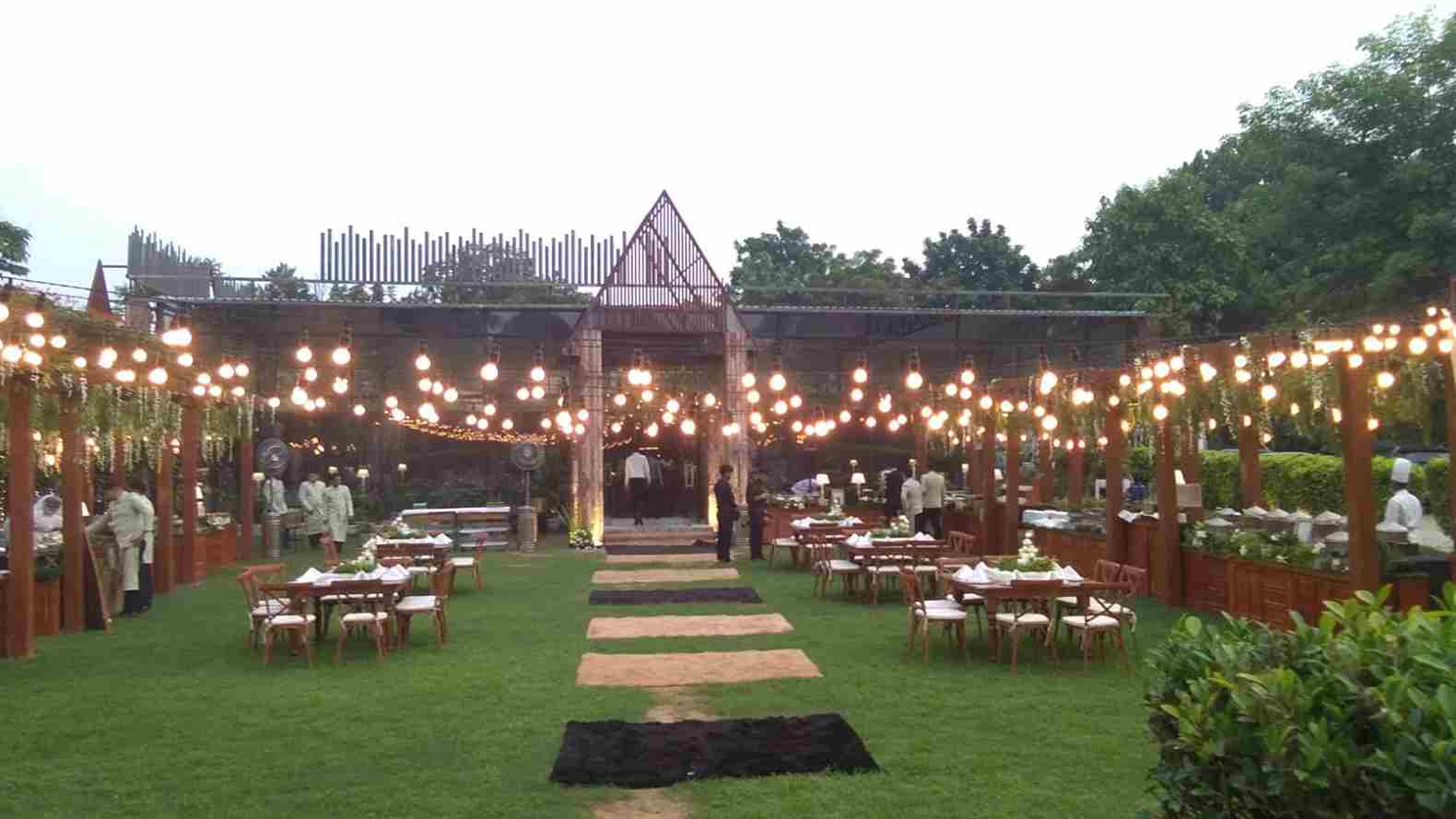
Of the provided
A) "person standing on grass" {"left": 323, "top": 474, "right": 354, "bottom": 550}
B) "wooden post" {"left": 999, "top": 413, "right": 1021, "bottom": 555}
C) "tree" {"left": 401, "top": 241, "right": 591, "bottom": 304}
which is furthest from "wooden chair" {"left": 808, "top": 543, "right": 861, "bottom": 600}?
"tree" {"left": 401, "top": 241, "right": 591, "bottom": 304}

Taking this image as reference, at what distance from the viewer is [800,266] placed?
4088 cm

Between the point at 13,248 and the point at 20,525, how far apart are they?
71.8ft

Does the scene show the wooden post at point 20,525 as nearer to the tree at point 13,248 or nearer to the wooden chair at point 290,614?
the wooden chair at point 290,614

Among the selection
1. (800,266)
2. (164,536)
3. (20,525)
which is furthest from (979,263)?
(20,525)

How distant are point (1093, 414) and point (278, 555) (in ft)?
45.8

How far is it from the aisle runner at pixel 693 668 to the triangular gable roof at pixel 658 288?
41.4 feet

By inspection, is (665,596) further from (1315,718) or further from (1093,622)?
(1315,718)

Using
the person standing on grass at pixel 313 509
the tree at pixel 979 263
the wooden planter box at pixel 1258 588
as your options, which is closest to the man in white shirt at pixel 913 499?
the wooden planter box at pixel 1258 588

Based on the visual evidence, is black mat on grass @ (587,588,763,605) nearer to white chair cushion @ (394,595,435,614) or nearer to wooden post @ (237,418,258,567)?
white chair cushion @ (394,595,435,614)

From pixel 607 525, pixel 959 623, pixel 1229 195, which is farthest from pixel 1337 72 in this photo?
pixel 959 623

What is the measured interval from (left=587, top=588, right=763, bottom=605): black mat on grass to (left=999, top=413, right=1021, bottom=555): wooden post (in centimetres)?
452

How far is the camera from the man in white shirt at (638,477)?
955 inches

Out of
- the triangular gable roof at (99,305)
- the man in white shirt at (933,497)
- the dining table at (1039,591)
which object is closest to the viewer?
the dining table at (1039,591)

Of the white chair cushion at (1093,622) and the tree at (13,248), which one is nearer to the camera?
the white chair cushion at (1093,622)
